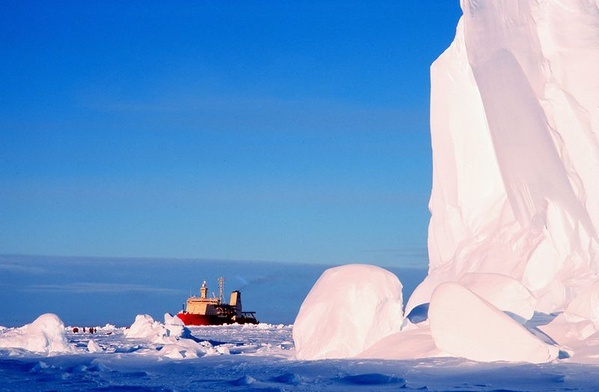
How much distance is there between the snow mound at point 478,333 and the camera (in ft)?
41.0

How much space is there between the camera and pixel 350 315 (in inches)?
593

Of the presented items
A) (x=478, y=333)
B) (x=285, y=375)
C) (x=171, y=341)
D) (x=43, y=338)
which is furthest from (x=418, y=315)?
(x=43, y=338)

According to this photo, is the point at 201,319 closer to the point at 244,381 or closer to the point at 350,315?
the point at 350,315

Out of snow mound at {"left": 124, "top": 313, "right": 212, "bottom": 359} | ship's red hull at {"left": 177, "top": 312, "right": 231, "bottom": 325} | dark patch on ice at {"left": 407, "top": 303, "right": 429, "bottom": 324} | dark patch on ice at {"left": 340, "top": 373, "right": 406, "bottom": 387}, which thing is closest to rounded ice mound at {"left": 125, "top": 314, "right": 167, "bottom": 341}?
snow mound at {"left": 124, "top": 313, "right": 212, "bottom": 359}

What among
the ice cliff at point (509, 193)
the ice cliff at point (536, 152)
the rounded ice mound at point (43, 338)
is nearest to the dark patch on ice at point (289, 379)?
the ice cliff at point (509, 193)

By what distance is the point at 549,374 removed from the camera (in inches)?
434

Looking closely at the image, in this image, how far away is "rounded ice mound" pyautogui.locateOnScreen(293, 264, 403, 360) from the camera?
15000mm

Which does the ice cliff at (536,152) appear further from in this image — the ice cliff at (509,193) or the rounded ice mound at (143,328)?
the rounded ice mound at (143,328)

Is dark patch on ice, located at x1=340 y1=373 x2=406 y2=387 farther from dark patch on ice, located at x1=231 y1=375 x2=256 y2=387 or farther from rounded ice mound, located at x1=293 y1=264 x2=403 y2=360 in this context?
rounded ice mound, located at x1=293 y1=264 x2=403 y2=360

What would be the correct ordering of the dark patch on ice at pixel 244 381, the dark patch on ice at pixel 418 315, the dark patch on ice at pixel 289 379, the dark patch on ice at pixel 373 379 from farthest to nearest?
1. the dark patch on ice at pixel 418 315
2. the dark patch on ice at pixel 289 379
3. the dark patch on ice at pixel 244 381
4. the dark patch on ice at pixel 373 379

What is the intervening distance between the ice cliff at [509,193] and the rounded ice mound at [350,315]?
0.08 feet

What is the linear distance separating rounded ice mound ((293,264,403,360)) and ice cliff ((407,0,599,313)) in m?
6.40

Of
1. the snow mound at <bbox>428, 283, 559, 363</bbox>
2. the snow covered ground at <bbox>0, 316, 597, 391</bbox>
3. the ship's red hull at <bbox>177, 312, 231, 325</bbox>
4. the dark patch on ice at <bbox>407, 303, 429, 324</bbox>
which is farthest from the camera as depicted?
the ship's red hull at <bbox>177, 312, 231, 325</bbox>

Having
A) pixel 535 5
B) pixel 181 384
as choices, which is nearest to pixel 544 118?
pixel 535 5
